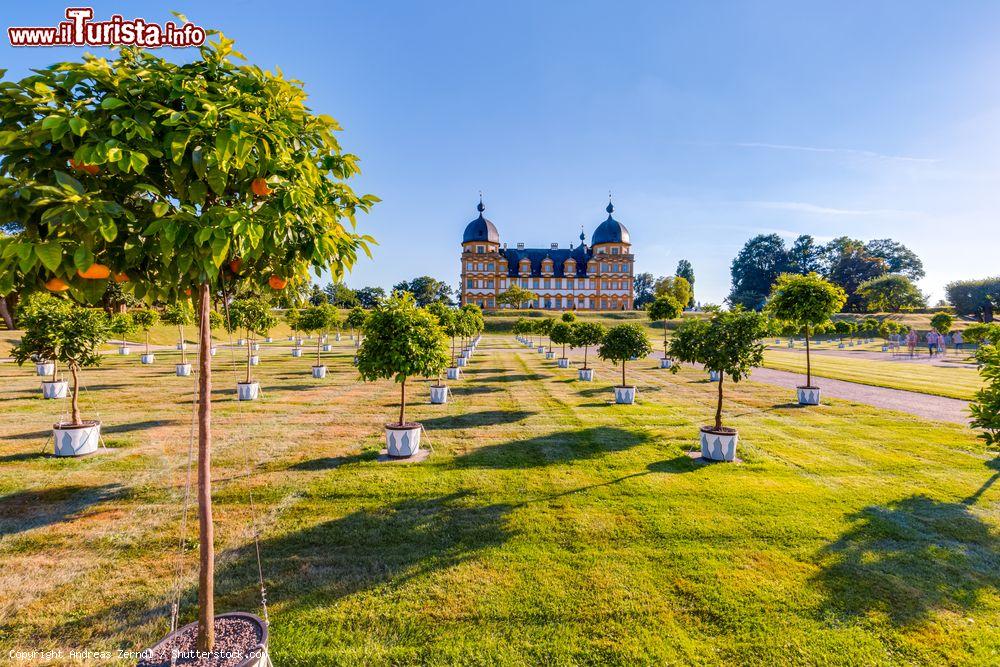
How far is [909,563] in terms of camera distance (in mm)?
5508

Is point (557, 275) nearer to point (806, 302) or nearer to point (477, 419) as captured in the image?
point (806, 302)

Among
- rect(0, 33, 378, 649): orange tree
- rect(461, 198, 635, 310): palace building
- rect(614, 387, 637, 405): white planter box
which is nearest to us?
rect(0, 33, 378, 649): orange tree

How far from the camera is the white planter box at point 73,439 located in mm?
9094

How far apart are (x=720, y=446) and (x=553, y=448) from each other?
3577 millimetres

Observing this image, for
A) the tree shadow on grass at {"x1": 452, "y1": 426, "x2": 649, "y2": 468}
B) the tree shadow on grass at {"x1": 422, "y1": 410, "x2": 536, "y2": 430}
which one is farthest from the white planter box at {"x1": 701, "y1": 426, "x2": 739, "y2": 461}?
the tree shadow on grass at {"x1": 422, "y1": 410, "x2": 536, "y2": 430}

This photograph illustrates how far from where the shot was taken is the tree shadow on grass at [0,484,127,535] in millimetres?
6359

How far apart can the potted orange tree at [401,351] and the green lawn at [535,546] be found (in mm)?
718

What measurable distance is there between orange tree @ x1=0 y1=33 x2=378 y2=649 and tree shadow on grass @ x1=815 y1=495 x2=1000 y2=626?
20.7 feet

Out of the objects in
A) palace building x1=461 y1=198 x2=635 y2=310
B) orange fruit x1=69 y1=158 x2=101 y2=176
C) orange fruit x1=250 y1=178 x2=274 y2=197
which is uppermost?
palace building x1=461 y1=198 x2=635 y2=310

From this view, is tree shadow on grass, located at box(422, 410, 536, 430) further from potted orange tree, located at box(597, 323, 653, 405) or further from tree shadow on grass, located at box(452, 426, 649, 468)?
potted orange tree, located at box(597, 323, 653, 405)

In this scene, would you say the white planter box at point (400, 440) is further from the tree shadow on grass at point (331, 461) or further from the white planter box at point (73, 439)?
the white planter box at point (73, 439)

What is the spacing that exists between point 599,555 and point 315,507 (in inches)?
174

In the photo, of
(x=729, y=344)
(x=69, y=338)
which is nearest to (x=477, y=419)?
(x=729, y=344)

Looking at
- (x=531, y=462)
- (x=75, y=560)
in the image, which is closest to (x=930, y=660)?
(x=531, y=462)
